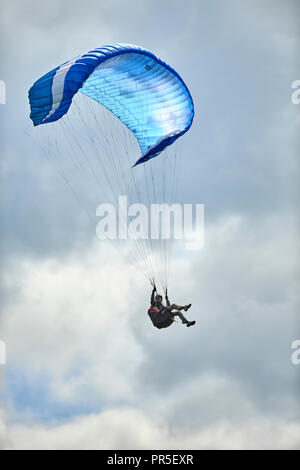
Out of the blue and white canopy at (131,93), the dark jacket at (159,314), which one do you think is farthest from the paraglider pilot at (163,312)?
the blue and white canopy at (131,93)

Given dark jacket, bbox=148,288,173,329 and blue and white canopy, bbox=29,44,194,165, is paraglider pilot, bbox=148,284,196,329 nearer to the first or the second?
dark jacket, bbox=148,288,173,329

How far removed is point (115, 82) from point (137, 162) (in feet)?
14.2

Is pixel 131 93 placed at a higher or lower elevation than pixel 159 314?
higher

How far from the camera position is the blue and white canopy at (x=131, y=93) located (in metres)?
29.6

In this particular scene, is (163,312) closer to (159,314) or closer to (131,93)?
(159,314)

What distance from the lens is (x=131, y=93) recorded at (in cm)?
3275

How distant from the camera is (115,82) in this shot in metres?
32.6

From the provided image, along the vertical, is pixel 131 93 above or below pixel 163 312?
above

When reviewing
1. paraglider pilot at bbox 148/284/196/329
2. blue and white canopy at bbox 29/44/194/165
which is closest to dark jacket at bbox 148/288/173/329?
paraglider pilot at bbox 148/284/196/329

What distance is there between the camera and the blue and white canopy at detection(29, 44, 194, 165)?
2962 cm

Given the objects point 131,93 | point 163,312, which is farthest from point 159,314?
point 131,93

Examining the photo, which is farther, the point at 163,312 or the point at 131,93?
the point at 131,93

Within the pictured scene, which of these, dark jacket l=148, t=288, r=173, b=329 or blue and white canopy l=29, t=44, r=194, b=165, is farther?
blue and white canopy l=29, t=44, r=194, b=165
